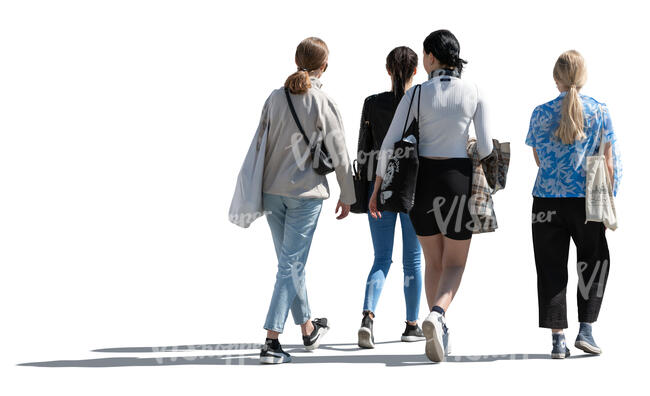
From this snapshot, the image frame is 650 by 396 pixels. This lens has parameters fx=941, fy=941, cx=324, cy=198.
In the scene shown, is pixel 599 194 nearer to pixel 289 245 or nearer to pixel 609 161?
pixel 609 161

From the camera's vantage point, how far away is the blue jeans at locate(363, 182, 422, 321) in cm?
883

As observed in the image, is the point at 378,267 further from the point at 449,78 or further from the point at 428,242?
the point at 449,78

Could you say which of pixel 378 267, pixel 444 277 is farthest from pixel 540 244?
pixel 378 267

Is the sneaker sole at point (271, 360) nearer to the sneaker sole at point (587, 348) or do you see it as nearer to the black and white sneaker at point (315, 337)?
the black and white sneaker at point (315, 337)

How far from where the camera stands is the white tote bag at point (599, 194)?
787 centimetres

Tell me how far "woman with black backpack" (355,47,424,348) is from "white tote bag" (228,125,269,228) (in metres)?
1.22

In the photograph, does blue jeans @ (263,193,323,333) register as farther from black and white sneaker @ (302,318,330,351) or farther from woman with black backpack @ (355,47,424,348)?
woman with black backpack @ (355,47,424,348)

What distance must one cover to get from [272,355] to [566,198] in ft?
9.31

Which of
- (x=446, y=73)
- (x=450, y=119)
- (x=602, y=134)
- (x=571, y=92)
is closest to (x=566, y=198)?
(x=602, y=134)

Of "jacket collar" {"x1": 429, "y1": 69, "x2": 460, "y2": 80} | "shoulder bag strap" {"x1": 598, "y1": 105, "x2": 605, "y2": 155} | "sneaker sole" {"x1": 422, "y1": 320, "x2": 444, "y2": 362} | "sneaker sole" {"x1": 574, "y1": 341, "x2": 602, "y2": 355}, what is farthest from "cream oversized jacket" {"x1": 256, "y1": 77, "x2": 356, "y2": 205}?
"sneaker sole" {"x1": 574, "y1": 341, "x2": 602, "y2": 355}

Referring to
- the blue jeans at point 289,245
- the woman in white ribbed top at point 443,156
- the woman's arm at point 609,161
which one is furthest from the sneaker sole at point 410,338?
the woman's arm at point 609,161

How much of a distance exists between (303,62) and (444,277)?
220cm

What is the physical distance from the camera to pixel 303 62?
812 centimetres

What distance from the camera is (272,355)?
26.1ft
